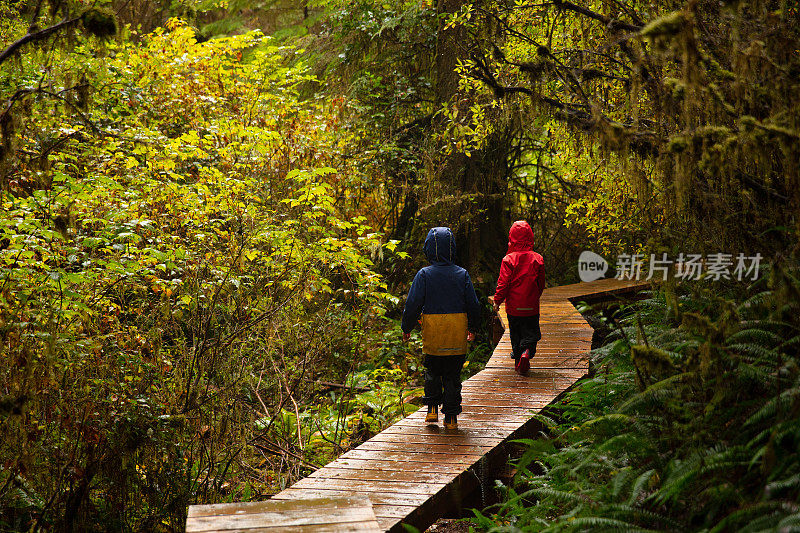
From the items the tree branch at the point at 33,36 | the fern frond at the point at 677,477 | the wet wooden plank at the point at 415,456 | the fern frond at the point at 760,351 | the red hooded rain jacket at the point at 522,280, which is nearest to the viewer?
the fern frond at the point at 677,477

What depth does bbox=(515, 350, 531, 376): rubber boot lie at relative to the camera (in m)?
8.23

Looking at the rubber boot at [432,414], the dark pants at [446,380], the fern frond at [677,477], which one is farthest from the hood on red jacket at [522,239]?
the fern frond at [677,477]

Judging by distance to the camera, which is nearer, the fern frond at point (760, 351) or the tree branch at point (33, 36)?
the fern frond at point (760, 351)

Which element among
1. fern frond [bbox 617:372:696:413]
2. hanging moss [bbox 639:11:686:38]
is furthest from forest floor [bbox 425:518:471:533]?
hanging moss [bbox 639:11:686:38]

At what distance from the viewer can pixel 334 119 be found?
14648 mm

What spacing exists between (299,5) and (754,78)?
50.4 ft

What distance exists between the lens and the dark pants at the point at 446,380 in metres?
6.55

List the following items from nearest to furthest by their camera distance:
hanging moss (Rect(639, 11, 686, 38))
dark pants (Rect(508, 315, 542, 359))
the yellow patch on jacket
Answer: hanging moss (Rect(639, 11, 686, 38)), the yellow patch on jacket, dark pants (Rect(508, 315, 542, 359))

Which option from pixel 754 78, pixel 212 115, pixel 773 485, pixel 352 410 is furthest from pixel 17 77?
pixel 773 485

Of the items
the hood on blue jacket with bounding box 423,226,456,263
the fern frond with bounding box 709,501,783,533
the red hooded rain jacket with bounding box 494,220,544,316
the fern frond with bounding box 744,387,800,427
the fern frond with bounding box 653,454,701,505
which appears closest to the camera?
the fern frond with bounding box 709,501,783,533

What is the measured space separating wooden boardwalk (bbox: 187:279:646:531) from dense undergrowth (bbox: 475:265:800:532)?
0.44m

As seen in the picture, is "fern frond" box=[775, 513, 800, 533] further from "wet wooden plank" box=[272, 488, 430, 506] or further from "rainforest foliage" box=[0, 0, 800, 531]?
"wet wooden plank" box=[272, 488, 430, 506]

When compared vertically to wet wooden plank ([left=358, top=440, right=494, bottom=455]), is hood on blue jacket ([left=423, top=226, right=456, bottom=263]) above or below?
above

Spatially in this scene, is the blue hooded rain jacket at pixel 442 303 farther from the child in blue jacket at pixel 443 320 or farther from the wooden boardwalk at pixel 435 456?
the wooden boardwalk at pixel 435 456
